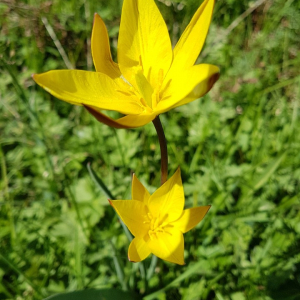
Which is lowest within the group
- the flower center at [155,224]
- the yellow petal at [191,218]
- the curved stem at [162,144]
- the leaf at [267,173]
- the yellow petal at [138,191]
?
the leaf at [267,173]

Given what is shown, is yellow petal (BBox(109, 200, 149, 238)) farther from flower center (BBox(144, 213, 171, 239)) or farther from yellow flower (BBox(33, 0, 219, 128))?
yellow flower (BBox(33, 0, 219, 128))

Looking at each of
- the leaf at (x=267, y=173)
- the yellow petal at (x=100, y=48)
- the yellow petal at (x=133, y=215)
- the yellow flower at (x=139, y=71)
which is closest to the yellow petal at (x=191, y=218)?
the yellow petal at (x=133, y=215)

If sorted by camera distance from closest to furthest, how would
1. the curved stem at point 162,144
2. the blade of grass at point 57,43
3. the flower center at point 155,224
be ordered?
the curved stem at point 162,144, the flower center at point 155,224, the blade of grass at point 57,43

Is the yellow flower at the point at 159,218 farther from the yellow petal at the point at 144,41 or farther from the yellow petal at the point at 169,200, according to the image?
the yellow petal at the point at 144,41

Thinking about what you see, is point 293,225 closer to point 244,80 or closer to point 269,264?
point 269,264

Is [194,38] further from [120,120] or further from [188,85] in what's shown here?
[120,120]

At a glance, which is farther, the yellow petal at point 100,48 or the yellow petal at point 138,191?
the yellow petal at point 138,191

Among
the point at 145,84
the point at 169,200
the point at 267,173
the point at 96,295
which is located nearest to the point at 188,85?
the point at 145,84

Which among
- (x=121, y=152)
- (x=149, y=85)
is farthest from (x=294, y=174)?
(x=149, y=85)
